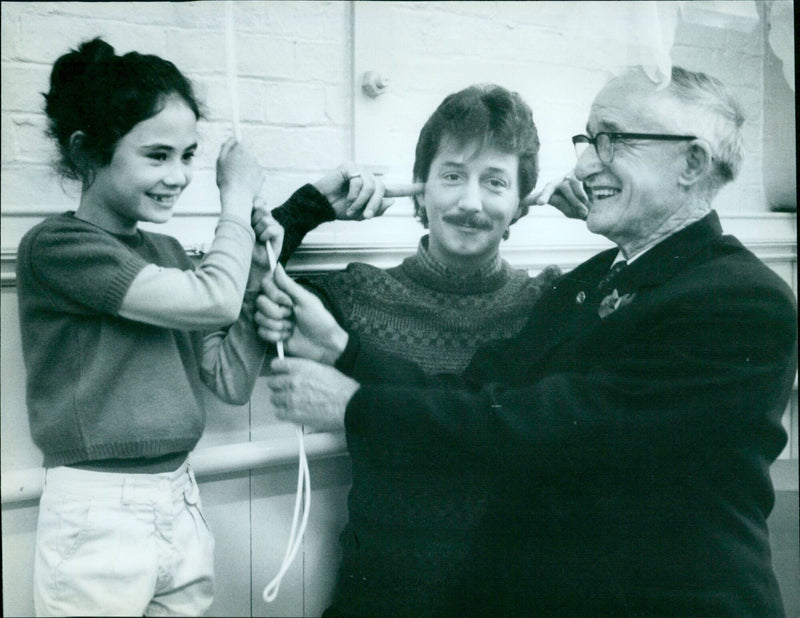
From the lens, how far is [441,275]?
130 cm

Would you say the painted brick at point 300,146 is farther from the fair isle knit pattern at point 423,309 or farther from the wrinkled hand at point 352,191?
the fair isle knit pattern at point 423,309

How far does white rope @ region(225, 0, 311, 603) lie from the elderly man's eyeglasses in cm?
55

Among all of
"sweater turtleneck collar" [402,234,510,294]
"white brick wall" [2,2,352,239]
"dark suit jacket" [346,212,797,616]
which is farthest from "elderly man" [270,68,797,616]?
"white brick wall" [2,2,352,239]

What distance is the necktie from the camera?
1.31 meters

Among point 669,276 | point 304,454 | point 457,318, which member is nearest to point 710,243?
point 669,276

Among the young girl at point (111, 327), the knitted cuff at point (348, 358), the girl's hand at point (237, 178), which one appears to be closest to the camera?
the young girl at point (111, 327)

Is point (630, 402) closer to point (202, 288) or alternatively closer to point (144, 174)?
point (202, 288)

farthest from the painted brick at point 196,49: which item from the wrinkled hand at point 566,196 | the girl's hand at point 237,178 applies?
the wrinkled hand at point 566,196

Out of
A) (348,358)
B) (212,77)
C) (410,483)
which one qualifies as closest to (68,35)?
(212,77)

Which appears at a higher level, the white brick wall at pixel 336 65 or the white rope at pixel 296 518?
the white brick wall at pixel 336 65

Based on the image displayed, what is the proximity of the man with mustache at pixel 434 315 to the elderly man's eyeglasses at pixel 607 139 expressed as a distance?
9cm

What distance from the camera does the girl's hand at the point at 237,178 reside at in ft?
3.77

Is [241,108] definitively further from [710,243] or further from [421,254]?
[710,243]

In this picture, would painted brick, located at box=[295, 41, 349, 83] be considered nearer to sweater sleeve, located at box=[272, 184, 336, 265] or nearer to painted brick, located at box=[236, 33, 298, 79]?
painted brick, located at box=[236, 33, 298, 79]
